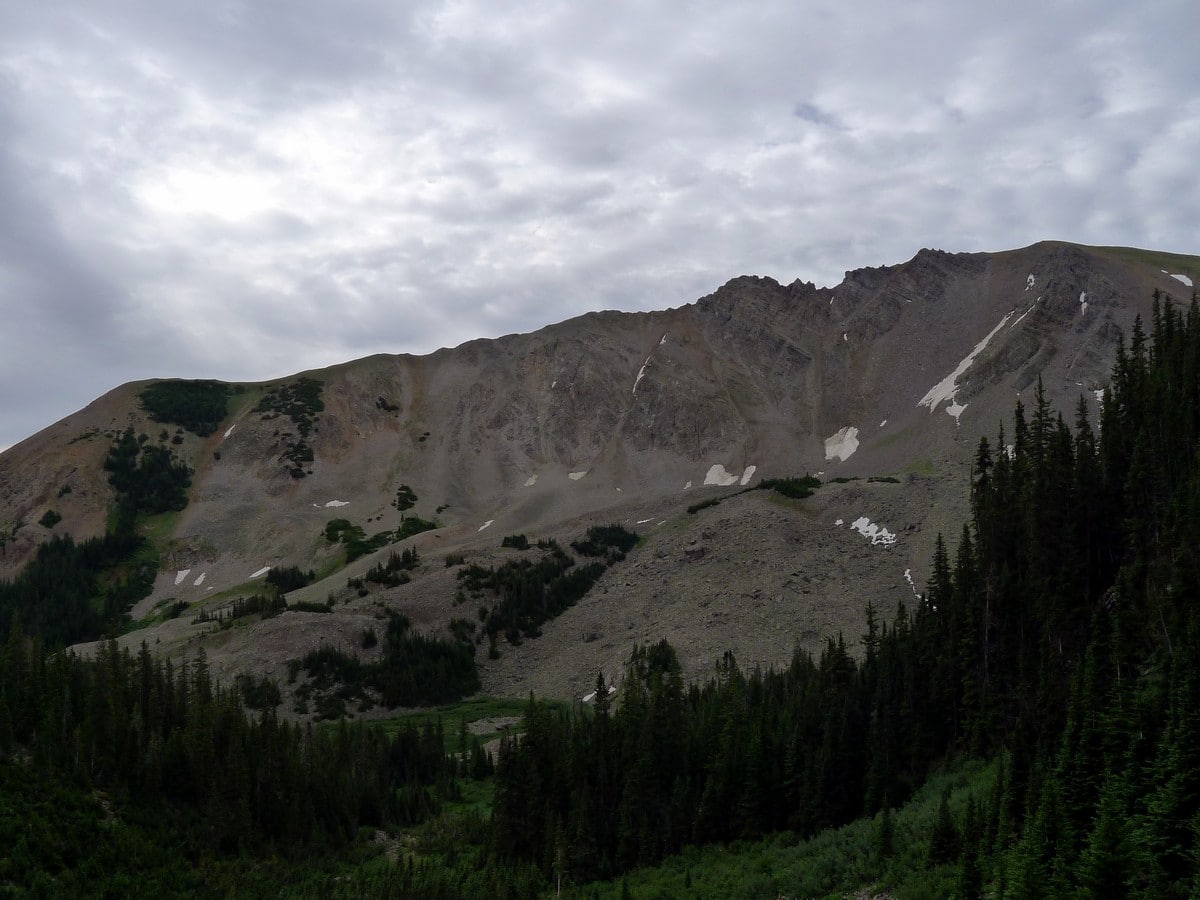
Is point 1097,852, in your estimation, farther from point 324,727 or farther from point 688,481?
point 688,481

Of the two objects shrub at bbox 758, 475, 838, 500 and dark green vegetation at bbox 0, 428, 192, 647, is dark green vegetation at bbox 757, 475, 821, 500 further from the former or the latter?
dark green vegetation at bbox 0, 428, 192, 647

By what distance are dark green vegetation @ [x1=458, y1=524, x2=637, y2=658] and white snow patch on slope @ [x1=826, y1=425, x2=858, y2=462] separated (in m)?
51.6

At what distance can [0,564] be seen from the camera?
7515 inches

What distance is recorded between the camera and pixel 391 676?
409 feet

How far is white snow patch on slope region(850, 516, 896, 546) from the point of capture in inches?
5197

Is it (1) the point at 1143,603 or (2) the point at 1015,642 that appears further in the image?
(2) the point at 1015,642

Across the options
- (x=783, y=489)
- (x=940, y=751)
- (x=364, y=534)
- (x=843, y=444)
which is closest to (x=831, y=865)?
(x=940, y=751)

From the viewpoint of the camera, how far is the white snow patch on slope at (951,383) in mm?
182875

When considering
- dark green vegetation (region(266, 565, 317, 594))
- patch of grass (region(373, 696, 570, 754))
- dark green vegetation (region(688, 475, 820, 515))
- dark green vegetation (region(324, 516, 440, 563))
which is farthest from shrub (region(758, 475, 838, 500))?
dark green vegetation (region(266, 565, 317, 594))

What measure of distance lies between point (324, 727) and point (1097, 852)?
95.9m

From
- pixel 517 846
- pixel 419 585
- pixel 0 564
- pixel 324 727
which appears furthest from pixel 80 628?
pixel 517 846

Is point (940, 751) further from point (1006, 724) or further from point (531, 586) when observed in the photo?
point (531, 586)

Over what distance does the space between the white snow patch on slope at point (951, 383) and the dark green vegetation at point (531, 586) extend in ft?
228

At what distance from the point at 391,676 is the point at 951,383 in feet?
400
